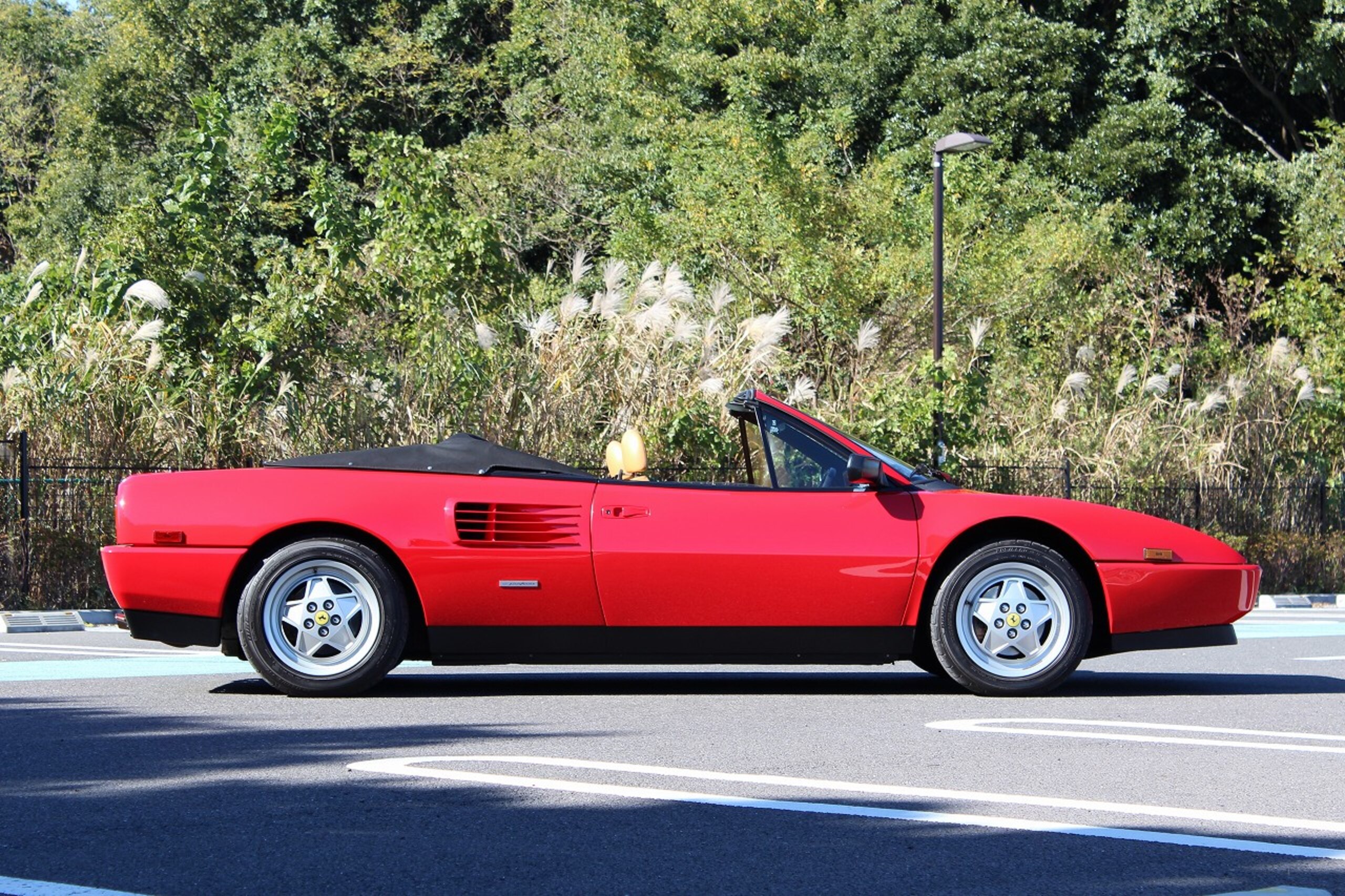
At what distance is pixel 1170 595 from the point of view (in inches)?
314

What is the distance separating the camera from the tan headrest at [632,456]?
7.99 m

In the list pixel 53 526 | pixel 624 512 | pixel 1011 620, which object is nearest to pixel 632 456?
pixel 624 512

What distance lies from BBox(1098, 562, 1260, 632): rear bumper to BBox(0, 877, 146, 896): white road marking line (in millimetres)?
5279

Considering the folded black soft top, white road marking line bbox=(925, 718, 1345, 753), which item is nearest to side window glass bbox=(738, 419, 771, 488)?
the folded black soft top

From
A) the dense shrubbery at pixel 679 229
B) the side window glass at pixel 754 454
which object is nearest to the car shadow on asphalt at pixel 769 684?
the side window glass at pixel 754 454

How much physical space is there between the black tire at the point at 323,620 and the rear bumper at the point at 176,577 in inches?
6.0

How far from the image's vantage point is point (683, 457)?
1778cm

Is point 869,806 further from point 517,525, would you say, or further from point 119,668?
point 119,668

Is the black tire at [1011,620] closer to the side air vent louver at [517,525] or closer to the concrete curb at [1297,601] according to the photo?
the side air vent louver at [517,525]

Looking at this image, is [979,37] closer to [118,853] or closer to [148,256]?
[148,256]

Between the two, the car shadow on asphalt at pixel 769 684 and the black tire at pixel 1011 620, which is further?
the car shadow on asphalt at pixel 769 684

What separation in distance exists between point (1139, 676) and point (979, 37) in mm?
25422

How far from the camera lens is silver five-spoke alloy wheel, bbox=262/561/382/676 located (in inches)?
301

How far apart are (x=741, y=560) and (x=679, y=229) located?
20.7m
